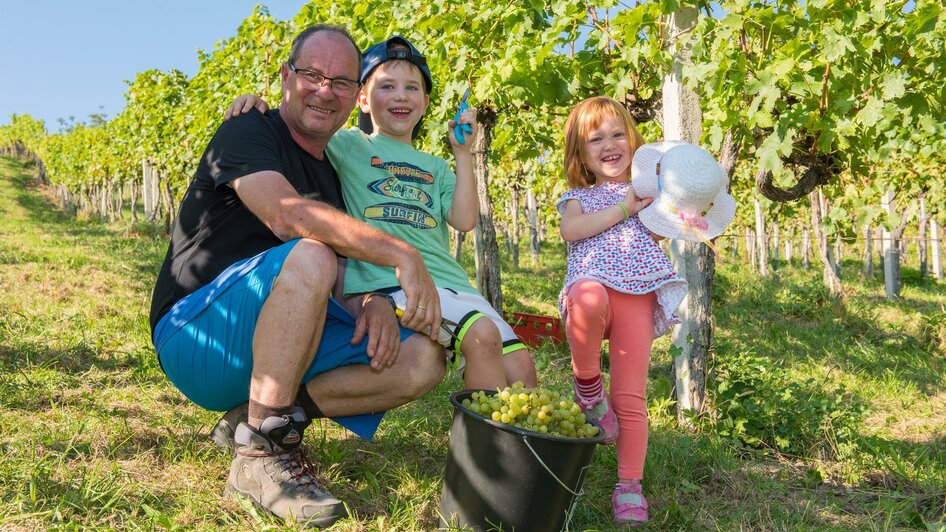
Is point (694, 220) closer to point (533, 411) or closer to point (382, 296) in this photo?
point (533, 411)

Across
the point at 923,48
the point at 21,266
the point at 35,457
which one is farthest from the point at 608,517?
the point at 21,266

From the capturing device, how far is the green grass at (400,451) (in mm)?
2016

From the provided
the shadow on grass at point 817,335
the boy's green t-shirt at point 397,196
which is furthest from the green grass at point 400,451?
the boy's green t-shirt at point 397,196

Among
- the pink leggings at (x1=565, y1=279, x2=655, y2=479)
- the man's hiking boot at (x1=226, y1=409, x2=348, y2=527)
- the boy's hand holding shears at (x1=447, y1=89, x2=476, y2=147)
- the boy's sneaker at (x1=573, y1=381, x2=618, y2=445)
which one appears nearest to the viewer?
the man's hiking boot at (x1=226, y1=409, x2=348, y2=527)

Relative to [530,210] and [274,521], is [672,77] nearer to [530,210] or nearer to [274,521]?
[274,521]

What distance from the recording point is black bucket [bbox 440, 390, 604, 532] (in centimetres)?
178

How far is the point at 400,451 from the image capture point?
8.63 feet

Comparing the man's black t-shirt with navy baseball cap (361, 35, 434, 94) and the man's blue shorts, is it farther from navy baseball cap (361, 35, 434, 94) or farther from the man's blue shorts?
navy baseball cap (361, 35, 434, 94)

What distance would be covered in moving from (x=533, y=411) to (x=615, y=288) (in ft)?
2.31

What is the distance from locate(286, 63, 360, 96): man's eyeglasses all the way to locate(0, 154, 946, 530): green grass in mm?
1307

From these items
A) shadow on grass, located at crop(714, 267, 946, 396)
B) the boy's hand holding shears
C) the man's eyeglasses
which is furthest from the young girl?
shadow on grass, located at crop(714, 267, 946, 396)

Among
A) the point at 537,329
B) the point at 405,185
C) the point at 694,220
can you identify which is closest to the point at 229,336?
the point at 405,185

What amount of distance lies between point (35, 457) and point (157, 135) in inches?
525

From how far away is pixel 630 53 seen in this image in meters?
3.17
